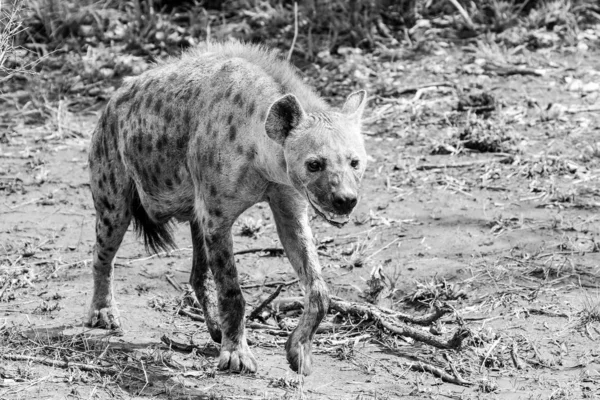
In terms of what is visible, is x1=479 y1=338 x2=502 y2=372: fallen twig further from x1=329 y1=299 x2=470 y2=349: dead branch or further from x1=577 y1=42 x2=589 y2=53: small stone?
x1=577 y1=42 x2=589 y2=53: small stone

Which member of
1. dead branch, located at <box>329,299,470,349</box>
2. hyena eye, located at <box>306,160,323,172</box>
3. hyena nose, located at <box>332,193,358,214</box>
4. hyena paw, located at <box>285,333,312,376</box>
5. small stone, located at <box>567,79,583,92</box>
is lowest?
dead branch, located at <box>329,299,470,349</box>

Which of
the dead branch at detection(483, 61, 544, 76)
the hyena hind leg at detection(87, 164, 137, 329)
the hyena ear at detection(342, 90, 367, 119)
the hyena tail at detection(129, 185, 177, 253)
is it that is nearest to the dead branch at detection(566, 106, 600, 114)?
the dead branch at detection(483, 61, 544, 76)

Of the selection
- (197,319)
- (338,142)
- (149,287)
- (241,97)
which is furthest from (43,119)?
(338,142)

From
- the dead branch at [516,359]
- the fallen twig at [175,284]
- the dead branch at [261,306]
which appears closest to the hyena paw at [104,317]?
the fallen twig at [175,284]

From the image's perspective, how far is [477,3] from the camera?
29.4 ft

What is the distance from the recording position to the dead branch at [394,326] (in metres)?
4.75

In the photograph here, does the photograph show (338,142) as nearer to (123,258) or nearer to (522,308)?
(522,308)

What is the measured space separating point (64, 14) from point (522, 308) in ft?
18.2

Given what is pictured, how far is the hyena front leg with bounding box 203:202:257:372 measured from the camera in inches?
182

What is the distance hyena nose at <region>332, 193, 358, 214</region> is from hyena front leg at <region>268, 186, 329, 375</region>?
50 cm

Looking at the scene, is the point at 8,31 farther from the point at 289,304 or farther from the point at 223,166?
the point at 289,304

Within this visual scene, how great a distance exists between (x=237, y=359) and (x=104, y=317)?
996mm

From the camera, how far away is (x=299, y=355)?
4340 millimetres

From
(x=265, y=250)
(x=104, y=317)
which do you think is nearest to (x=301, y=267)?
(x=104, y=317)
